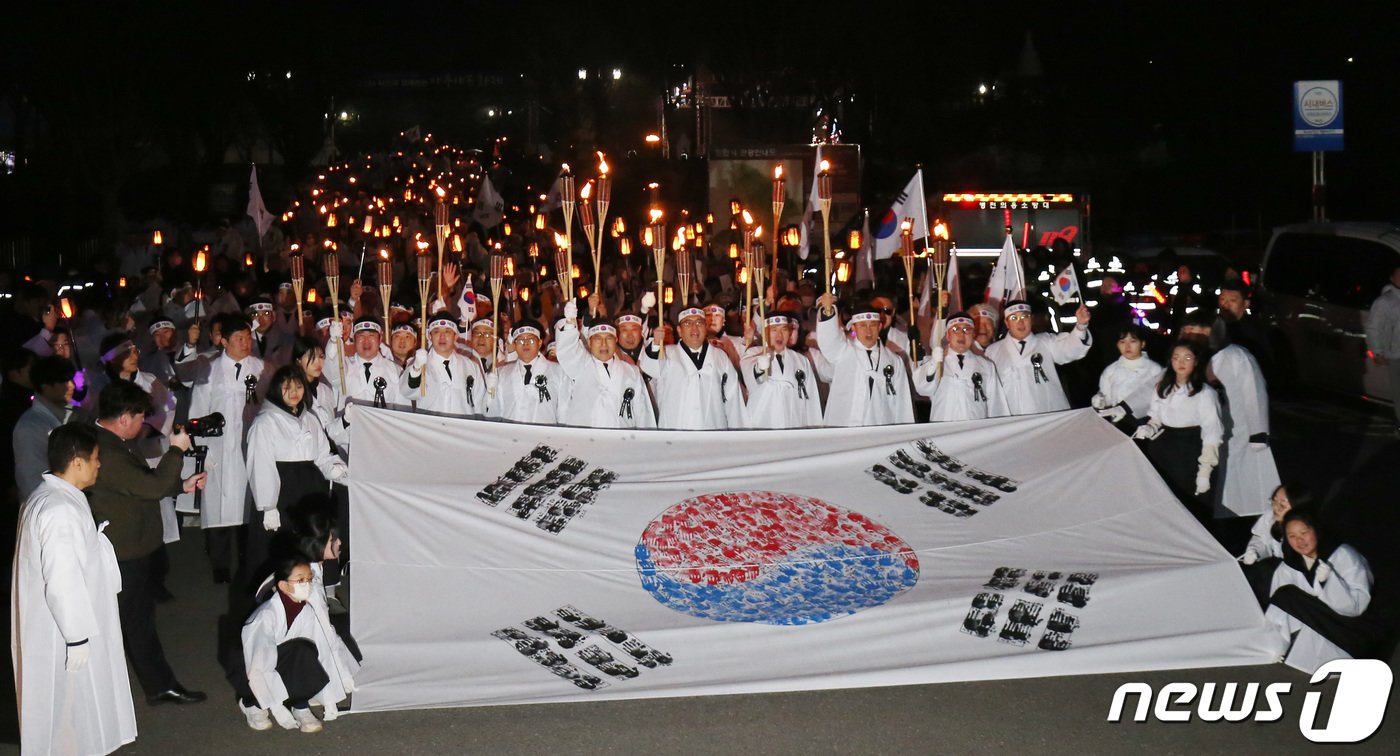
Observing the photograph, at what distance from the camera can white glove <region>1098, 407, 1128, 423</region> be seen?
28.1ft

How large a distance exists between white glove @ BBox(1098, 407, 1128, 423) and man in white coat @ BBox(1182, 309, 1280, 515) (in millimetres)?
623

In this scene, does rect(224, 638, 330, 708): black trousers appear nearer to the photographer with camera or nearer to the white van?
the photographer with camera

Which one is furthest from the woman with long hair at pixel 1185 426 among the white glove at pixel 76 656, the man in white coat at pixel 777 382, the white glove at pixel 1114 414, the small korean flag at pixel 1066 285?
the white glove at pixel 76 656

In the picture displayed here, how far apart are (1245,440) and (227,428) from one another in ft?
→ 21.8

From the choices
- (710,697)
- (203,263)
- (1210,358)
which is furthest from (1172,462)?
(203,263)

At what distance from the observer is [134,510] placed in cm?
641

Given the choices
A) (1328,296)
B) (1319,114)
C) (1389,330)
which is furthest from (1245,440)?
(1319,114)

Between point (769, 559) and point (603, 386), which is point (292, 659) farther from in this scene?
point (603, 386)

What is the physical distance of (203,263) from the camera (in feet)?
43.4

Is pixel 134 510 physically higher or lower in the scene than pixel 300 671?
higher

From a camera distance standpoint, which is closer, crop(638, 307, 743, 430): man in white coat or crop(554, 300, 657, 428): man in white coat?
crop(554, 300, 657, 428): man in white coat

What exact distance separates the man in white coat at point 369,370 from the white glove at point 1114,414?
4773mm

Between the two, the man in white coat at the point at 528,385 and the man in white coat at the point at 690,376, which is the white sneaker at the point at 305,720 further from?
the man in white coat at the point at 690,376

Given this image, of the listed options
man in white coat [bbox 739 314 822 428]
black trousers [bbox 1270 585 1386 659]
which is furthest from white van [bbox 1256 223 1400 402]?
black trousers [bbox 1270 585 1386 659]
